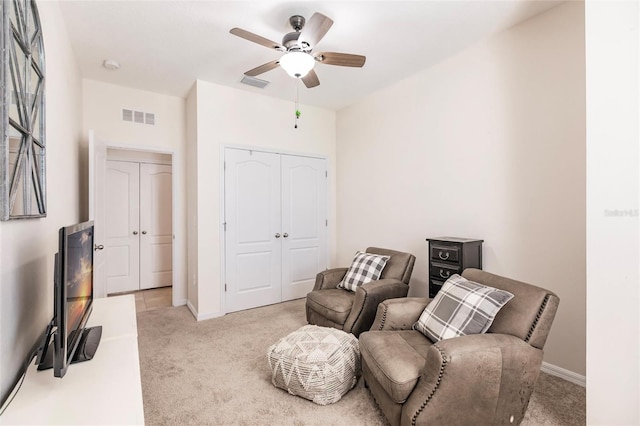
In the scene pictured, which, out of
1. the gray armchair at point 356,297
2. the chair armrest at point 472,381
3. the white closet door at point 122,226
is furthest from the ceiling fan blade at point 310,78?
the white closet door at point 122,226

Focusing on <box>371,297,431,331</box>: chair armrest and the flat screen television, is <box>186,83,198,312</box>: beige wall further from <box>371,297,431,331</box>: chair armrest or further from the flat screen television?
<box>371,297,431,331</box>: chair armrest

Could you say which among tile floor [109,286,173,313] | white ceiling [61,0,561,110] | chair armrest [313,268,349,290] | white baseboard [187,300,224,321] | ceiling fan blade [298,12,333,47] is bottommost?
tile floor [109,286,173,313]

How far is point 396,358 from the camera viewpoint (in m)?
1.67

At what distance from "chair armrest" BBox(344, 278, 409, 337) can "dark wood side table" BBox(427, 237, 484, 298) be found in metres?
0.42

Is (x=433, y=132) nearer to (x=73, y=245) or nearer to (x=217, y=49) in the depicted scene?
(x=217, y=49)

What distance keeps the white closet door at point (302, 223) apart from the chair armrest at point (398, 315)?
7.37 feet

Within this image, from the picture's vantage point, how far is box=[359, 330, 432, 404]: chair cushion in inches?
61.0

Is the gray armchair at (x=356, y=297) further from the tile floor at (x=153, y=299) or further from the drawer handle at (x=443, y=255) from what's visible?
the tile floor at (x=153, y=299)

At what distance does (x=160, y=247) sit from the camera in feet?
16.3

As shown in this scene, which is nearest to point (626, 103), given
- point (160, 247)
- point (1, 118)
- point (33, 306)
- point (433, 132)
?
point (433, 132)

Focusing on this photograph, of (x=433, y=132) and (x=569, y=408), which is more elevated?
(x=433, y=132)

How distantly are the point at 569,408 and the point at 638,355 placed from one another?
0.71m

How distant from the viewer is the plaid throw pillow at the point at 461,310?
5.69 ft

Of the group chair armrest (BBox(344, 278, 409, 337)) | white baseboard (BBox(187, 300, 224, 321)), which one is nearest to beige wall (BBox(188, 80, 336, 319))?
white baseboard (BBox(187, 300, 224, 321))
